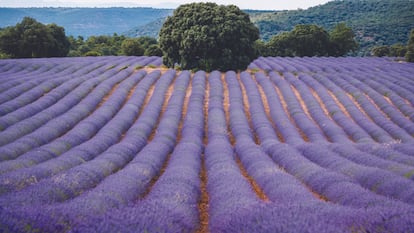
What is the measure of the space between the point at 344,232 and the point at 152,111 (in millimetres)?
14203

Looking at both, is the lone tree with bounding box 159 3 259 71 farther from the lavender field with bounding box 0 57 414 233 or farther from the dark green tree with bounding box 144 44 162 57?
the dark green tree with bounding box 144 44 162 57

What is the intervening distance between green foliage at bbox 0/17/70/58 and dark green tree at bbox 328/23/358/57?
36771 mm

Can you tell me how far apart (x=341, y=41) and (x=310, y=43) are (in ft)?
16.6

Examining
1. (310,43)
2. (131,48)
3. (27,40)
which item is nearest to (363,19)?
(310,43)

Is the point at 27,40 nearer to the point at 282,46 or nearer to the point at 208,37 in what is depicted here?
the point at 208,37

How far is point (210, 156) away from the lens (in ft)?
37.0

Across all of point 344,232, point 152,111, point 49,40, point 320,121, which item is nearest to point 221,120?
point 152,111

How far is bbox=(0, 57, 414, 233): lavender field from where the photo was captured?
14.9 ft

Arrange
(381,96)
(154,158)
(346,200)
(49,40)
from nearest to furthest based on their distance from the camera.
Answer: (346,200), (154,158), (381,96), (49,40)

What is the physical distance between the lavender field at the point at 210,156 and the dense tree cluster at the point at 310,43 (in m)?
27.8

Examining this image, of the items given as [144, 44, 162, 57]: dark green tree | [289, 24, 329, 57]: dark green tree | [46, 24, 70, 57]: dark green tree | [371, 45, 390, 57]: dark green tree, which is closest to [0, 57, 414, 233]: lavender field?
[144, 44, 162, 57]: dark green tree

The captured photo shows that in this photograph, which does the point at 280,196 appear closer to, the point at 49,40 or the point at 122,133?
the point at 122,133

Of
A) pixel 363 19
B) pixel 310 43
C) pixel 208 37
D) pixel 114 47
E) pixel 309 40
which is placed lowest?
pixel 114 47

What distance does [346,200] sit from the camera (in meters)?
6.36
